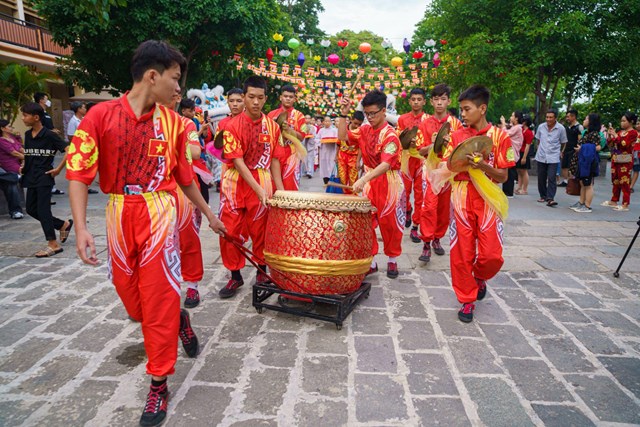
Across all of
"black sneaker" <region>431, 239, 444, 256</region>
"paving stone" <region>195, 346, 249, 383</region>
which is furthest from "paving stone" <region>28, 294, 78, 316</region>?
"black sneaker" <region>431, 239, 444, 256</region>

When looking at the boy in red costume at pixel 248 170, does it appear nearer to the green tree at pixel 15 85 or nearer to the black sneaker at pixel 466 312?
the black sneaker at pixel 466 312

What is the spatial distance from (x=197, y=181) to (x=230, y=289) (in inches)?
51.7

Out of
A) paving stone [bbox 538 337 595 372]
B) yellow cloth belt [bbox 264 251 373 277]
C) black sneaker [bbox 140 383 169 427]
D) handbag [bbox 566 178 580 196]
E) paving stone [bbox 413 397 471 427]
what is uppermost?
yellow cloth belt [bbox 264 251 373 277]

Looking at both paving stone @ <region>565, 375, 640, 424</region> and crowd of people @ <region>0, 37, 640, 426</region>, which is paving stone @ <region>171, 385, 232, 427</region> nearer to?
crowd of people @ <region>0, 37, 640, 426</region>

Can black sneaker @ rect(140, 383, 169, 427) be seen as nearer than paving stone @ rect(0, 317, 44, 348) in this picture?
Yes

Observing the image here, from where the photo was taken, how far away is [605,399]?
2695 mm

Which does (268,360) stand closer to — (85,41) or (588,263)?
(588,263)

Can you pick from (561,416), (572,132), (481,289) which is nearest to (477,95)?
(481,289)

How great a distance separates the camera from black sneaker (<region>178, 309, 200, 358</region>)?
304cm

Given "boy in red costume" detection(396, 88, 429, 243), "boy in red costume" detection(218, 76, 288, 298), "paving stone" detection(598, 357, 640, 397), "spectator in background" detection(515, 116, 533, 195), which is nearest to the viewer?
"paving stone" detection(598, 357, 640, 397)

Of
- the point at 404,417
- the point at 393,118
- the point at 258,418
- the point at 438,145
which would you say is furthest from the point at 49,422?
the point at 393,118

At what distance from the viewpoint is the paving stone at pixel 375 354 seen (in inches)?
119

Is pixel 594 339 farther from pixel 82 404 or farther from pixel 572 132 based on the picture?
pixel 572 132

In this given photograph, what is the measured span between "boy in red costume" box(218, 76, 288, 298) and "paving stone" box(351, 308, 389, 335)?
988 millimetres
